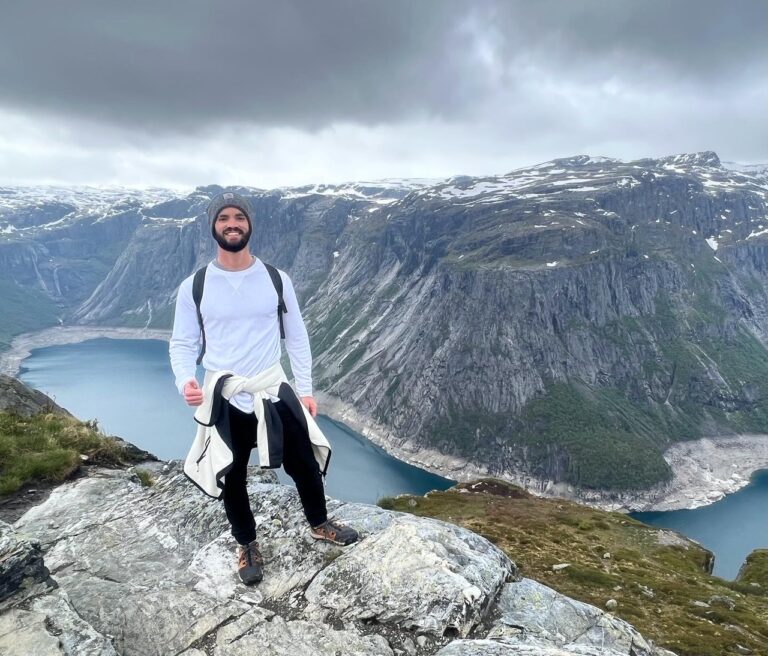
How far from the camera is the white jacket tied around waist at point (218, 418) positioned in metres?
7.76

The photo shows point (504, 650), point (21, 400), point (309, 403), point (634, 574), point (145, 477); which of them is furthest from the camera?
point (634, 574)

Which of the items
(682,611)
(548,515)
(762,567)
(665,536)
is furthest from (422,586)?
(762,567)

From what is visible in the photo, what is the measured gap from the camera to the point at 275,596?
762cm

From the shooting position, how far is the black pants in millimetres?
8109

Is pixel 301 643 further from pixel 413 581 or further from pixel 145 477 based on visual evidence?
pixel 145 477

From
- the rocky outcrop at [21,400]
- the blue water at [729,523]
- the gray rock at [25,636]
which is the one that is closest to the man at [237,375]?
the gray rock at [25,636]

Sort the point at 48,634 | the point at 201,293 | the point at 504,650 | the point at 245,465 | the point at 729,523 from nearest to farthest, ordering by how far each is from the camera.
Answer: the point at 48,634, the point at 504,650, the point at 201,293, the point at 245,465, the point at 729,523

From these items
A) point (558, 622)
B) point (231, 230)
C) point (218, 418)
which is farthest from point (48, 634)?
point (558, 622)

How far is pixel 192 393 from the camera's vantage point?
7516mm

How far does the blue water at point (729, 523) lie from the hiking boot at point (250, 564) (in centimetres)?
15141

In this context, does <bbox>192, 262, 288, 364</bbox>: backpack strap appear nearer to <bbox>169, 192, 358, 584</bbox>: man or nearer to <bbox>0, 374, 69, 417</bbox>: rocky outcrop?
<bbox>169, 192, 358, 584</bbox>: man

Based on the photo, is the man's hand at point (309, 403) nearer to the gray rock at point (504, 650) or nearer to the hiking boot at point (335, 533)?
the hiking boot at point (335, 533)

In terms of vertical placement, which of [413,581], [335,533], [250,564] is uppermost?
[413,581]

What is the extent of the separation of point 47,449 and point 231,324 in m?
8.83
